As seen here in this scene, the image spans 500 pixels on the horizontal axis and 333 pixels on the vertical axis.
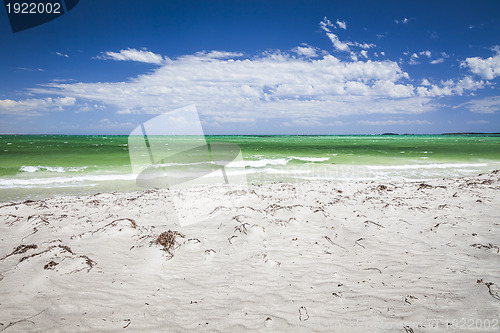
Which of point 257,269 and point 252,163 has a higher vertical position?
point 252,163

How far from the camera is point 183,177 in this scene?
1667 cm

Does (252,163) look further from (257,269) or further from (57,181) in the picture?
(257,269)

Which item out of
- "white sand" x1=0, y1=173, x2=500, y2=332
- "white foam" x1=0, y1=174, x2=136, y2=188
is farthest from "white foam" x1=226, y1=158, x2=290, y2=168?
"white sand" x1=0, y1=173, x2=500, y2=332

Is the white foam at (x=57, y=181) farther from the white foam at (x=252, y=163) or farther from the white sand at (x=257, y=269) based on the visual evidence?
the white foam at (x=252, y=163)

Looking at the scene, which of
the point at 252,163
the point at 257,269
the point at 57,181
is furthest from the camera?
the point at 252,163

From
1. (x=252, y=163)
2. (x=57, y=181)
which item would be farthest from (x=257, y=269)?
(x=252, y=163)

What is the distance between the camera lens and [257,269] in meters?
4.43

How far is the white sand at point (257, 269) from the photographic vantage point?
3.19 metres

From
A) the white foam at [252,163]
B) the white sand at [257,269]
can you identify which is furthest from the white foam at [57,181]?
the white foam at [252,163]

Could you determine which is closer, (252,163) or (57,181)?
(57,181)

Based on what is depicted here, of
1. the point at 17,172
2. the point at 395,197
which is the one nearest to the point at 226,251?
the point at 395,197

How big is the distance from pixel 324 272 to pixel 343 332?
1309 millimetres

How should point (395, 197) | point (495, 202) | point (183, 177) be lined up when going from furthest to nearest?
point (183, 177), point (395, 197), point (495, 202)

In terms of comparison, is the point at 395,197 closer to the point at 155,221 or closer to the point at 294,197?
the point at 294,197
